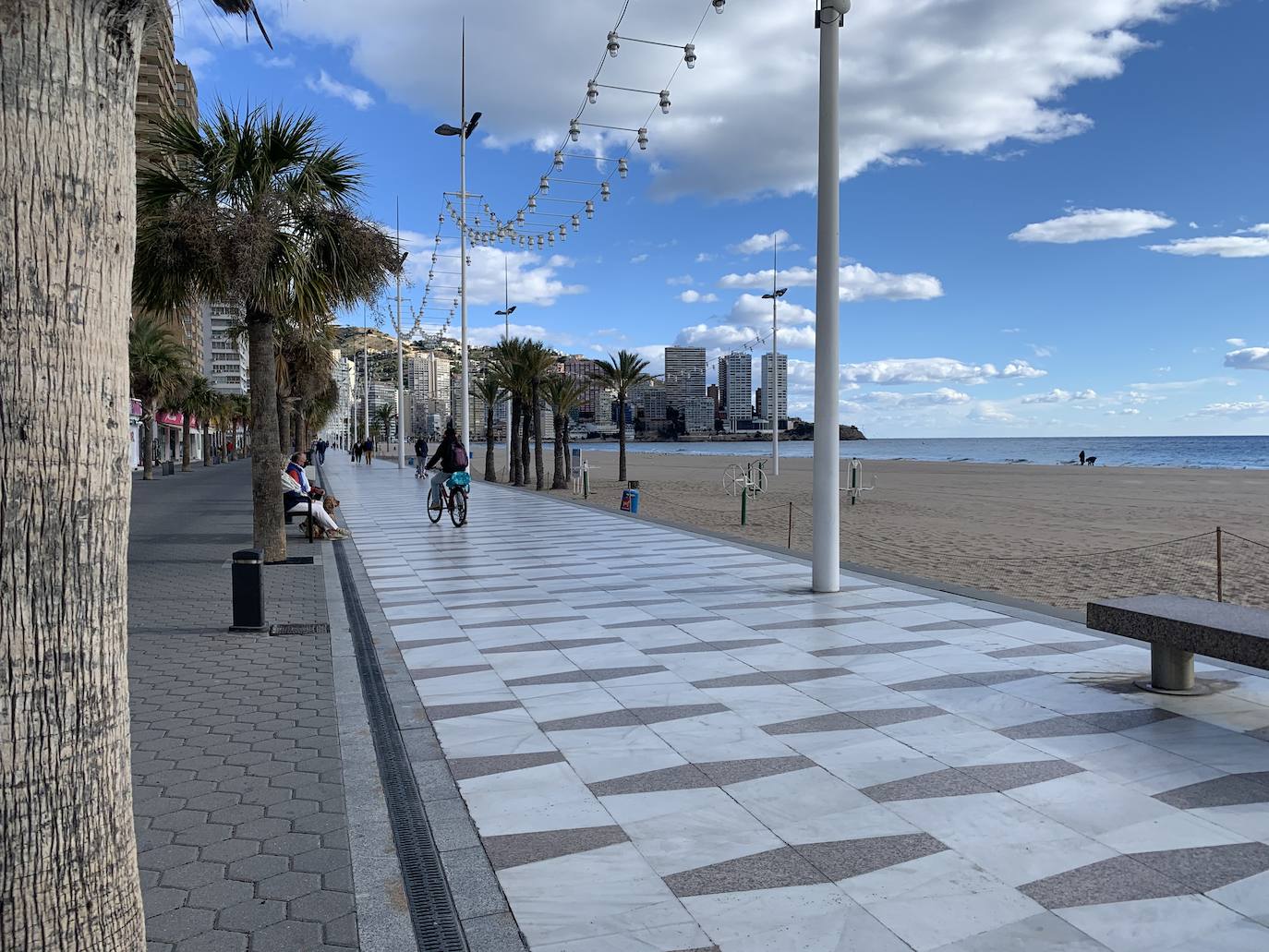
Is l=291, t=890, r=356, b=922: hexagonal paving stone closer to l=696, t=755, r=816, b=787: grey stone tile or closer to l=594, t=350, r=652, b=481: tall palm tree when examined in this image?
l=696, t=755, r=816, b=787: grey stone tile

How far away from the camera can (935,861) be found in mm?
3377

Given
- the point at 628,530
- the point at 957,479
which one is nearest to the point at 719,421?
the point at 957,479

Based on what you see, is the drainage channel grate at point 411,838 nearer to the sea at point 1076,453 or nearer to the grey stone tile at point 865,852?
the grey stone tile at point 865,852

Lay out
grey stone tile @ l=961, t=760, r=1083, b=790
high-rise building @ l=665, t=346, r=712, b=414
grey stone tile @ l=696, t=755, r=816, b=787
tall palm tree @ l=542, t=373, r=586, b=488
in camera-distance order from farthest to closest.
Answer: high-rise building @ l=665, t=346, r=712, b=414 < tall palm tree @ l=542, t=373, r=586, b=488 < grey stone tile @ l=696, t=755, r=816, b=787 < grey stone tile @ l=961, t=760, r=1083, b=790

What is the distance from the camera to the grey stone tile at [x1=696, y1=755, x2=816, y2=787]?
13.9 feet

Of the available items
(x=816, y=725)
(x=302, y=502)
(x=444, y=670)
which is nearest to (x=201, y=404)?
(x=302, y=502)

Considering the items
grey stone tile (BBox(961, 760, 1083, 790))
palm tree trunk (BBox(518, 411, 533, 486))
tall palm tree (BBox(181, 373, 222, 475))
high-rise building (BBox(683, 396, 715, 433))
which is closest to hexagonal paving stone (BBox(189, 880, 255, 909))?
grey stone tile (BBox(961, 760, 1083, 790))

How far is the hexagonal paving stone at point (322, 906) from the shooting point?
120 inches

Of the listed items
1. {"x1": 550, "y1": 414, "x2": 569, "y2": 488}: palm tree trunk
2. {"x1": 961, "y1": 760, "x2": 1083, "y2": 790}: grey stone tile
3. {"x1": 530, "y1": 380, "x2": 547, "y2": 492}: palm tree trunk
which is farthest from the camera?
{"x1": 550, "y1": 414, "x2": 569, "y2": 488}: palm tree trunk

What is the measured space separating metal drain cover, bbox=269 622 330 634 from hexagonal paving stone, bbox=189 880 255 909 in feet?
15.6

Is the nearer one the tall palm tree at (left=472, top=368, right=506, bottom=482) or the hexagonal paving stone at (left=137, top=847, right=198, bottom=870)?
the hexagonal paving stone at (left=137, top=847, right=198, bottom=870)

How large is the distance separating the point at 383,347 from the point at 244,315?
71904 mm

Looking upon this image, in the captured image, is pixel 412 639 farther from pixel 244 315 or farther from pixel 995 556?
pixel 995 556

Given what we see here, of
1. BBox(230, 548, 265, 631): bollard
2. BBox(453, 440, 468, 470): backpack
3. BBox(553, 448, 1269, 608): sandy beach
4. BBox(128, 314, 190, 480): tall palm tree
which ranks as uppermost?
BBox(128, 314, 190, 480): tall palm tree
